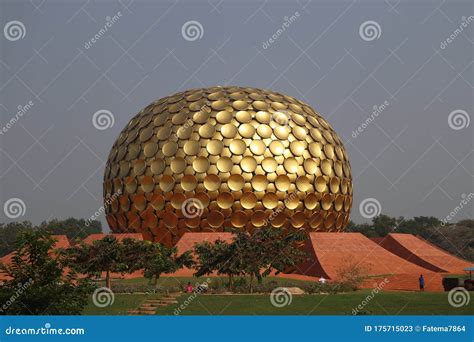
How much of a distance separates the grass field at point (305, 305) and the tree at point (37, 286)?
15.1 ft

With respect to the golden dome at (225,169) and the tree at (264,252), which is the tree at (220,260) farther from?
the golden dome at (225,169)

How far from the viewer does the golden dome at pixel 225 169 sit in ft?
90.0

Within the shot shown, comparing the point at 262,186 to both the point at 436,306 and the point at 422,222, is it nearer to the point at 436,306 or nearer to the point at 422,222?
the point at 436,306

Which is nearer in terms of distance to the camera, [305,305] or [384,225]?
[305,305]

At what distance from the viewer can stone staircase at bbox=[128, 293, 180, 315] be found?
15359 millimetres

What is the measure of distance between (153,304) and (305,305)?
388 cm

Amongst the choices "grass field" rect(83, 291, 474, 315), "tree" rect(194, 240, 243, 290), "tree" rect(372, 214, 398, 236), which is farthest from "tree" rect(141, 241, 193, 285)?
"tree" rect(372, 214, 398, 236)

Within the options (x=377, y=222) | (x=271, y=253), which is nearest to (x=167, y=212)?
(x=271, y=253)

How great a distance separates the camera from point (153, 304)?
16.6 meters

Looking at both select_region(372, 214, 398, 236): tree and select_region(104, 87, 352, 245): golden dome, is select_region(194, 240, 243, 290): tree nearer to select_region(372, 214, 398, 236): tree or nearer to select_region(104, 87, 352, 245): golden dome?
select_region(104, 87, 352, 245): golden dome

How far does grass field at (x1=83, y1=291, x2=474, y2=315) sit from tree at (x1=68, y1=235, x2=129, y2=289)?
9.78 feet

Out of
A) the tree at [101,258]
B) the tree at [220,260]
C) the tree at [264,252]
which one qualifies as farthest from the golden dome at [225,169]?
the tree at [101,258]

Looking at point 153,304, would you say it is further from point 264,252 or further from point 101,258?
point 264,252

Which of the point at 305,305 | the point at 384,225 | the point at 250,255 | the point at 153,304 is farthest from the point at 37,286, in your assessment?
the point at 384,225
